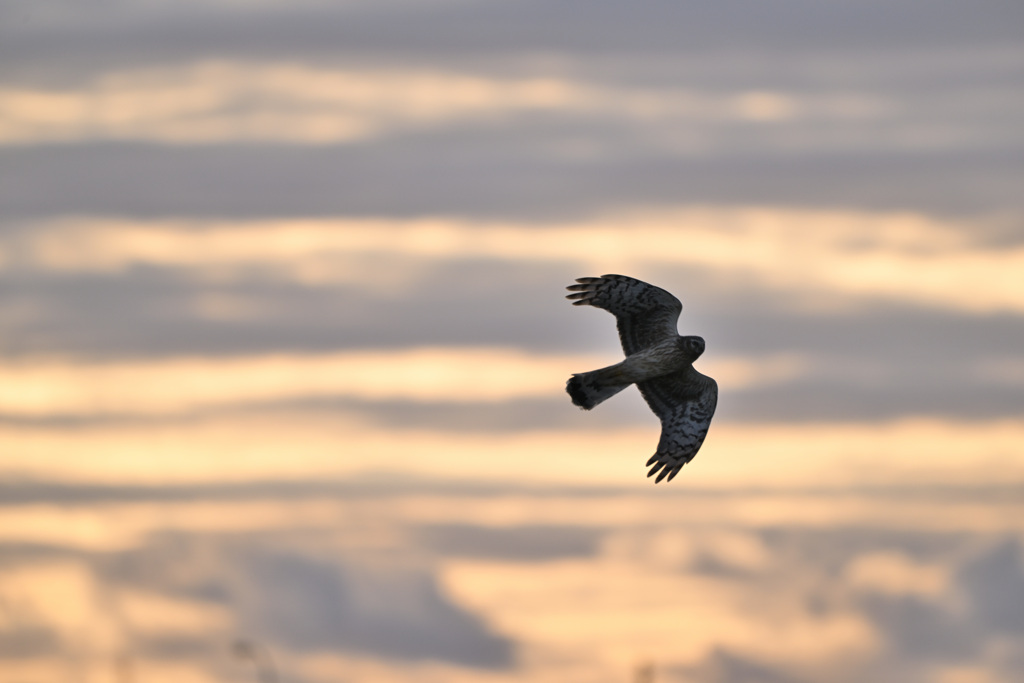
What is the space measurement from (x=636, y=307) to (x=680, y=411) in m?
3.14

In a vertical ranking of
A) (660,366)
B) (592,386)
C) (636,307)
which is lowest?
(592,386)

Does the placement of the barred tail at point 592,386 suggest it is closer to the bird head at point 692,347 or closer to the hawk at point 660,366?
the hawk at point 660,366

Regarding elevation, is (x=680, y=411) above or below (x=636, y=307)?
below

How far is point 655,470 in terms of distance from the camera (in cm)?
3659

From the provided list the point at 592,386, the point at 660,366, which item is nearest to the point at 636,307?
the point at 660,366

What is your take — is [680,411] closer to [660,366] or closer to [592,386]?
[660,366]

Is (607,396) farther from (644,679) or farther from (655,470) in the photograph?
(644,679)

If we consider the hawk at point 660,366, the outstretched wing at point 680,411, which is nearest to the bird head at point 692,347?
the hawk at point 660,366

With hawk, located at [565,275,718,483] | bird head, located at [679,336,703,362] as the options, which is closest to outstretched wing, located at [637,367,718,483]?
hawk, located at [565,275,718,483]

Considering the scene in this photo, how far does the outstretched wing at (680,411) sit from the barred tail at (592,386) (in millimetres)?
2290

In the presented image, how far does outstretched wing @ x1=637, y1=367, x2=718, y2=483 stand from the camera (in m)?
37.0

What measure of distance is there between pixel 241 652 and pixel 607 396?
67.2 feet

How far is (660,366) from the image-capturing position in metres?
35.9

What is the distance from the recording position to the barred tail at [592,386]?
34.7 metres
